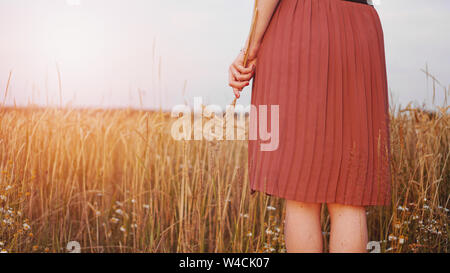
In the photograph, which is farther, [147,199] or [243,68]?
[147,199]

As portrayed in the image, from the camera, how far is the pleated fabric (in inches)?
37.3

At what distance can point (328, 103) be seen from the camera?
95 centimetres

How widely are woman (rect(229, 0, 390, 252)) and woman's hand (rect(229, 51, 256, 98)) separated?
0.07 meters

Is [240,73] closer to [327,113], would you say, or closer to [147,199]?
[327,113]

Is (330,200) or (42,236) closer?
(330,200)

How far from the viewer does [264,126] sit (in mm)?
997

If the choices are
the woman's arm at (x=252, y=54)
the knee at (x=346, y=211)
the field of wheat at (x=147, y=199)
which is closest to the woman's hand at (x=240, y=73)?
the woman's arm at (x=252, y=54)

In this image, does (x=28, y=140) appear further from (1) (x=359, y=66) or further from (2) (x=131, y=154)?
(1) (x=359, y=66)

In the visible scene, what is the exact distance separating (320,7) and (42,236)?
5.08 ft

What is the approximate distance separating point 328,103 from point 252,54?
272 millimetres

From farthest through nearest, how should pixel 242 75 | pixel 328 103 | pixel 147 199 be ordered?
pixel 147 199 < pixel 242 75 < pixel 328 103

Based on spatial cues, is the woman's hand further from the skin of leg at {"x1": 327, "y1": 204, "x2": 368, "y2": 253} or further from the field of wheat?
the skin of leg at {"x1": 327, "y1": 204, "x2": 368, "y2": 253}

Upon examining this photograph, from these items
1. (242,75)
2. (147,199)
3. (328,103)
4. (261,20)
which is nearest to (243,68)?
(242,75)
